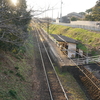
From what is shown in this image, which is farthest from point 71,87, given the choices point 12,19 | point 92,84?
point 12,19

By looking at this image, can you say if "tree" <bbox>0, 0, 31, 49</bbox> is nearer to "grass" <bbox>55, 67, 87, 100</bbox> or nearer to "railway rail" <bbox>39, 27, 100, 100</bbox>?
"grass" <bbox>55, 67, 87, 100</bbox>

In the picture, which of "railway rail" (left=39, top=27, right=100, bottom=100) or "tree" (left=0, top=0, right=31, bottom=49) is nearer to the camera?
"tree" (left=0, top=0, right=31, bottom=49)

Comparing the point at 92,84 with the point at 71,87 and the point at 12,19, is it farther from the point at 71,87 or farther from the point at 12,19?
the point at 12,19

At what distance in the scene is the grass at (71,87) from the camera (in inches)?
382

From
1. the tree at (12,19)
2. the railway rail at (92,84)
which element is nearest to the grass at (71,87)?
the railway rail at (92,84)

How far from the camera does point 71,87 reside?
10953 mm

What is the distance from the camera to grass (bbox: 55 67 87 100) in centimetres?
971

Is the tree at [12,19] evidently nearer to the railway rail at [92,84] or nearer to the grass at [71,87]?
the grass at [71,87]

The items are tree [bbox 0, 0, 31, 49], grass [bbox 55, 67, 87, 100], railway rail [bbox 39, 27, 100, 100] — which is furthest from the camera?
railway rail [bbox 39, 27, 100, 100]

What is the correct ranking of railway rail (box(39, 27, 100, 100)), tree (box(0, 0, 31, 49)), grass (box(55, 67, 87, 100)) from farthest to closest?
railway rail (box(39, 27, 100, 100)), grass (box(55, 67, 87, 100)), tree (box(0, 0, 31, 49))

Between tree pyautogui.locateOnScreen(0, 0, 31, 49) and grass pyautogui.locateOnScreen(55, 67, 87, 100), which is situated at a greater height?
tree pyautogui.locateOnScreen(0, 0, 31, 49)

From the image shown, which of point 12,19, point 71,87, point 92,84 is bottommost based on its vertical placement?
point 71,87

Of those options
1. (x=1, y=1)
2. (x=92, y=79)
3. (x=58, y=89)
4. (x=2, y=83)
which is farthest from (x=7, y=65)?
(x=92, y=79)

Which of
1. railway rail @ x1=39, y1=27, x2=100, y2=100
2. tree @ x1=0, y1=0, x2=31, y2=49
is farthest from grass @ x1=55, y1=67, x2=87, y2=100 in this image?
tree @ x1=0, y1=0, x2=31, y2=49
